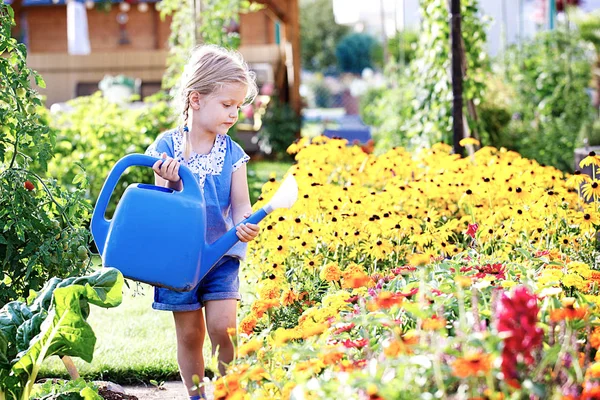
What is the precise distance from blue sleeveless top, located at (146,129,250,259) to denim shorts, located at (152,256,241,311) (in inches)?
2.4

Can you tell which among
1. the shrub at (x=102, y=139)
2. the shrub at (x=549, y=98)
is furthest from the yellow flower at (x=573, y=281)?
the shrub at (x=549, y=98)

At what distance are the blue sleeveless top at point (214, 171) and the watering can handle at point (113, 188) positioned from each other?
246 mm

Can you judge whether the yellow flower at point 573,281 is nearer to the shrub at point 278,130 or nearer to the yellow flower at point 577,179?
the yellow flower at point 577,179

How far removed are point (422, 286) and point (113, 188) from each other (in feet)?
3.38

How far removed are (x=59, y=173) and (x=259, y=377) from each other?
4092 millimetres

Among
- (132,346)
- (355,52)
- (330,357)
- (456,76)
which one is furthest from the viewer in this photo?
(355,52)

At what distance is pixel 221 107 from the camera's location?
2729 millimetres

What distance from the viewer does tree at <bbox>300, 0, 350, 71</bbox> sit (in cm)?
2931

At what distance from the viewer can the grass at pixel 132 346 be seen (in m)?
3.36

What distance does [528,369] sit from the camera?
64.3 inches

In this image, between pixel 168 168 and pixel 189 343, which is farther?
pixel 189 343

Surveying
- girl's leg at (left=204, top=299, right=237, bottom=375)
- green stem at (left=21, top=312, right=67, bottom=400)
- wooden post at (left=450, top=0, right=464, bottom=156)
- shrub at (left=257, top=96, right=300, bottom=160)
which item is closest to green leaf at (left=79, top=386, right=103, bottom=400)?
green stem at (left=21, top=312, right=67, bottom=400)

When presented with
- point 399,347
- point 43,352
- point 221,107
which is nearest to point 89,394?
point 43,352

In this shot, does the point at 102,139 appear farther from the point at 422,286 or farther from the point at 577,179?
the point at 422,286
